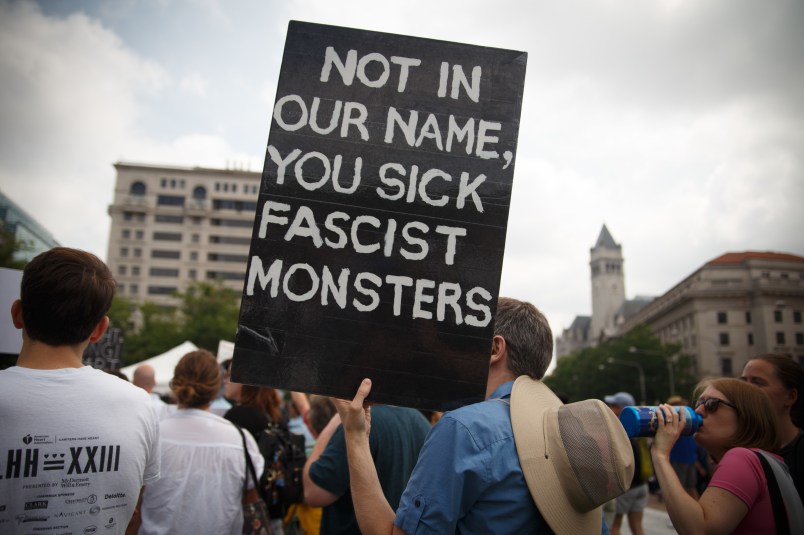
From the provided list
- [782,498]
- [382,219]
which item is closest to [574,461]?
[382,219]

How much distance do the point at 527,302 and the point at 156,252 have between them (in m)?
85.0

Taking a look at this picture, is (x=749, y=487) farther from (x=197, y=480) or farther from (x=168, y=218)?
(x=168, y=218)

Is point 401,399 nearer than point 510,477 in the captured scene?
No

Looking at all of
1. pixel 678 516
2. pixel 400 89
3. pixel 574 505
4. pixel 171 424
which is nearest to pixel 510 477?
pixel 574 505

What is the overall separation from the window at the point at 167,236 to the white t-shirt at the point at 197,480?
83386 mm

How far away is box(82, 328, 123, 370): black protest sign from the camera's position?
10.0m

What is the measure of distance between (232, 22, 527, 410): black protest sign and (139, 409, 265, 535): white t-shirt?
4.99 ft

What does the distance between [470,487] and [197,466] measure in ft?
7.23

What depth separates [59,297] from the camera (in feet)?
7.20

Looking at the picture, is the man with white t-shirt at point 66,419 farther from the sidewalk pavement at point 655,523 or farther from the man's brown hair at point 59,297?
the sidewalk pavement at point 655,523

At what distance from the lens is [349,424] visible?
2.21 m

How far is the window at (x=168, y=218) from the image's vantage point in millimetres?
81250

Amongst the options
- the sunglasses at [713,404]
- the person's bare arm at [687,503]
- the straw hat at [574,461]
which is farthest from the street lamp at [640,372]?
the straw hat at [574,461]

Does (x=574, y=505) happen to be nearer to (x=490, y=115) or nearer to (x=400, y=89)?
(x=490, y=115)
